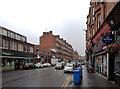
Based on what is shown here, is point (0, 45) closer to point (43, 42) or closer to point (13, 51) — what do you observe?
point (13, 51)

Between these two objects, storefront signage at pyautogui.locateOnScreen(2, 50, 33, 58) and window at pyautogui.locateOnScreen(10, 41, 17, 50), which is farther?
window at pyautogui.locateOnScreen(10, 41, 17, 50)

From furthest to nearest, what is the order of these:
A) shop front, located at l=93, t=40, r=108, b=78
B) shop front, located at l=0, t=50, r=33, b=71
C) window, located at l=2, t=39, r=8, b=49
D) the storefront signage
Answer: window, located at l=2, t=39, r=8, b=49 → the storefront signage → shop front, located at l=0, t=50, r=33, b=71 → shop front, located at l=93, t=40, r=108, b=78

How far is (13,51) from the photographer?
118 ft

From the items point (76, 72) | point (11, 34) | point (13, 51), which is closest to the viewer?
point (76, 72)

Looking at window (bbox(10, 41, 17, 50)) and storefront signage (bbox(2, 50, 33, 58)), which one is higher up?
window (bbox(10, 41, 17, 50))

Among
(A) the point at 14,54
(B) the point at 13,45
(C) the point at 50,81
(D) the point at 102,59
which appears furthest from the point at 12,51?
(C) the point at 50,81

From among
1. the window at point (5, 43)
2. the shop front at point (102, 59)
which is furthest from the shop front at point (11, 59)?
the shop front at point (102, 59)

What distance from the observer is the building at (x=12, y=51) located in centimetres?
3170

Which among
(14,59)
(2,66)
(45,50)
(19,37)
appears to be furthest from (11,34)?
(45,50)

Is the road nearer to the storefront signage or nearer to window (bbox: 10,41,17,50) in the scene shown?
the storefront signage

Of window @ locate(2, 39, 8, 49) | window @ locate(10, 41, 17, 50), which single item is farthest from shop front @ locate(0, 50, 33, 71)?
window @ locate(10, 41, 17, 50)

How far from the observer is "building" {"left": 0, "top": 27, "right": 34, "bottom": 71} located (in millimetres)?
31703

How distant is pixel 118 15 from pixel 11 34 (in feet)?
110

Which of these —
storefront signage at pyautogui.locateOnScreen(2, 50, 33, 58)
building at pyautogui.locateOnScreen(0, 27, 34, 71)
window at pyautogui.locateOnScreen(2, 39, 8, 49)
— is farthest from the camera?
window at pyautogui.locateOnScreen(2, 39, 8, 49)
